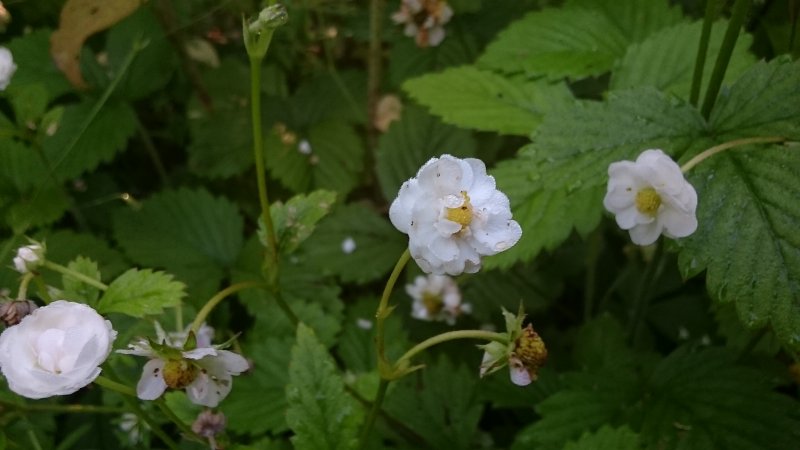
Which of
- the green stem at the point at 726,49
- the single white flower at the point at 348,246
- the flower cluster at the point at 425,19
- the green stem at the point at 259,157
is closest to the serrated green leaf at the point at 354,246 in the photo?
the single white flower at the point at 348,246

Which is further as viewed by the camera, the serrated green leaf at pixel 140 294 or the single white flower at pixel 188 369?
the serrated green leaf at pixel 140 294

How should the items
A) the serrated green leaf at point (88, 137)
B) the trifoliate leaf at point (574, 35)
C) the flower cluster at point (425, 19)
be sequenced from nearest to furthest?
the trifoliate leaf at point (574, 35), the serrated green leaf at point (88, 137), the flower cluster at point (425, 19)

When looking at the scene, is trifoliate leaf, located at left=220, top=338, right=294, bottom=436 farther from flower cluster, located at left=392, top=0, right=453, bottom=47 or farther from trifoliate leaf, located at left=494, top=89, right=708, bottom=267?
flower cluster, located at left=392, top=0, right=453, bottom=47

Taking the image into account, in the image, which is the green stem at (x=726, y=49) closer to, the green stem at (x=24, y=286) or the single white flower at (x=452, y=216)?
the single white flower at (x=452, y=216)

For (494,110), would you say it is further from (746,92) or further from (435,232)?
(435,232)

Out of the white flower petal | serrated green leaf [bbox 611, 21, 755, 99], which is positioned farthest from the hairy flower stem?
serrated green leaf [bbox 611, 21, 755, 99]

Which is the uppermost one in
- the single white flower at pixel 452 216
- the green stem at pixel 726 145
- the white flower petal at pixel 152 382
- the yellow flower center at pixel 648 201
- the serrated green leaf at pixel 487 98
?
the single white flower at pixel 452 216

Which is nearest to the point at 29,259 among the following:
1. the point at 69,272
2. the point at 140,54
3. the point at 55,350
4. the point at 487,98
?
the point at 69,272
